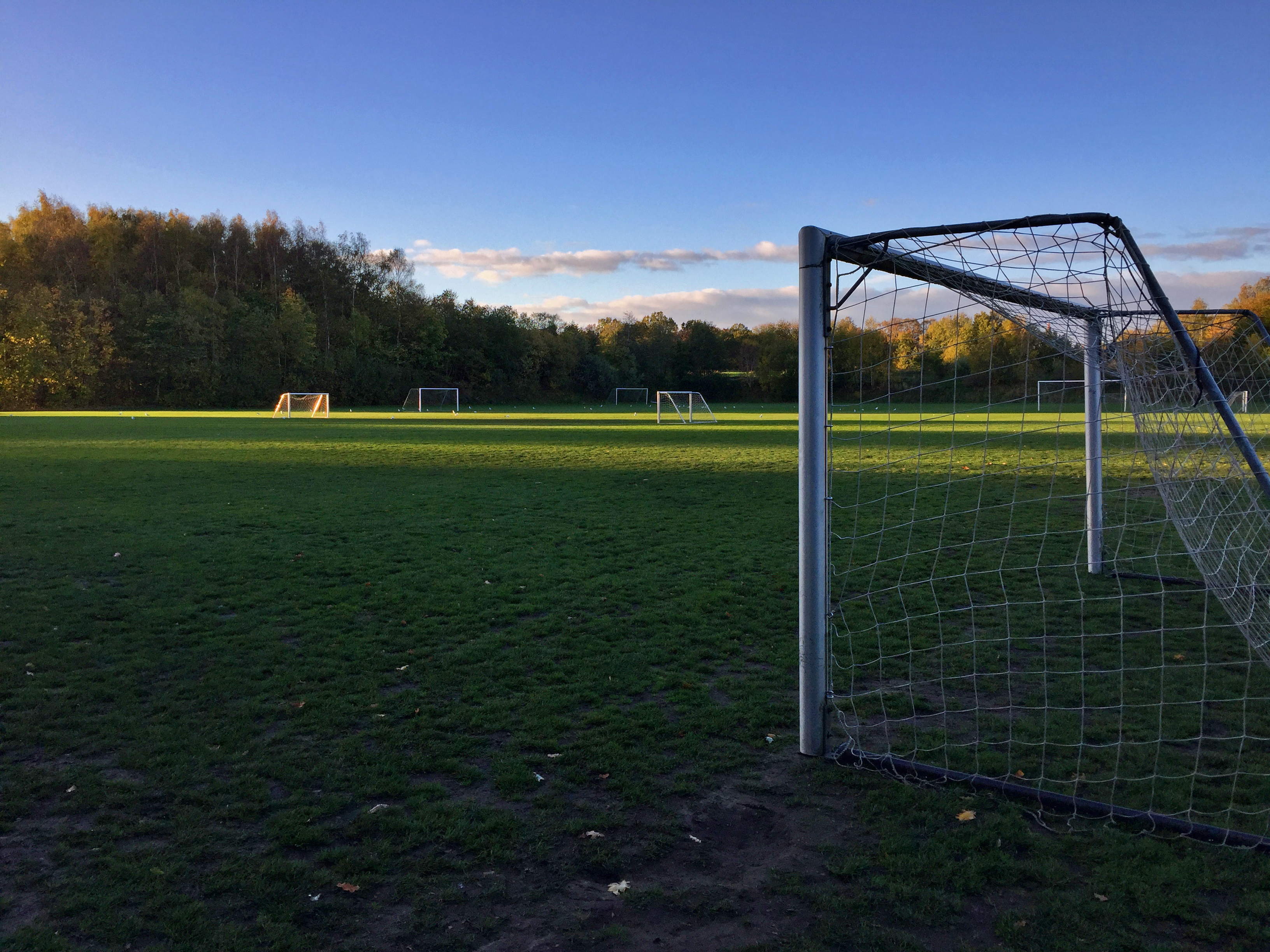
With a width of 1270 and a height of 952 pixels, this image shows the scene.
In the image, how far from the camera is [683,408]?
43.4 metres

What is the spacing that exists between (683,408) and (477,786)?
40.1 m

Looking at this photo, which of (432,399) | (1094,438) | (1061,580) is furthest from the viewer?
(432,399)

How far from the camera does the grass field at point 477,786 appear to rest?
2.72 m

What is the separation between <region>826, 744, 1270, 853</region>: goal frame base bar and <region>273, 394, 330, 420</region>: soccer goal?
4388 cm

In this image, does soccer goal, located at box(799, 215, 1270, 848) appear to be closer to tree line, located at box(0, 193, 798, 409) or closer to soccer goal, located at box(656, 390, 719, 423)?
soccer goal, located at box(656, 390, 719, 423)

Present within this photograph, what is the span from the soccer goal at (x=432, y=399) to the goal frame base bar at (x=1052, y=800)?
188ft

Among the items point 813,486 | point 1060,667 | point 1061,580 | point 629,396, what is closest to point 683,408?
point 629,396

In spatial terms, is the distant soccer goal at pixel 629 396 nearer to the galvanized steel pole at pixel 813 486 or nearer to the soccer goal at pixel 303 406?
the soccer goal at pixel 303 406

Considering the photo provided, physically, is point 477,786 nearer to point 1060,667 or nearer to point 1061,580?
point 1060,667

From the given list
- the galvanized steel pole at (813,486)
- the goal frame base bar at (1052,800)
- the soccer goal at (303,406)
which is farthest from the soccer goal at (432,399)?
the goal frame base bar at (1052,800)

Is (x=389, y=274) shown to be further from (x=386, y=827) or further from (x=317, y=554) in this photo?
(x=386, y=827)

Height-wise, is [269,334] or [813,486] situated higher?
[269,334]

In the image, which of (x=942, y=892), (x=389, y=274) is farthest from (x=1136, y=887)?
(x=389, y=274)

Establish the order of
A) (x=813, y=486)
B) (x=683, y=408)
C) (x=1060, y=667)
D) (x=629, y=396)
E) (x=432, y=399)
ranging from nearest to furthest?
1. (x=813, y=486)
2. (x=1060, y=667)
3. (x=683, y=408)
4. (x=432, y=399)
5. (x=629, y=396)
